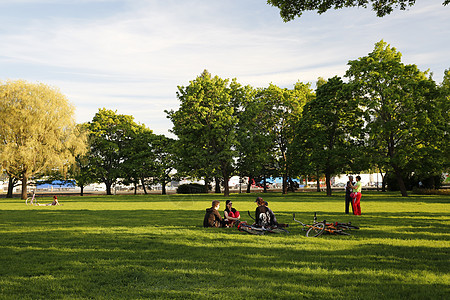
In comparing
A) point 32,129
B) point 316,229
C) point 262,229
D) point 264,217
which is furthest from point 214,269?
point 32,129

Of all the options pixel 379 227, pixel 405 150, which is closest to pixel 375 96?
pixel 405 150

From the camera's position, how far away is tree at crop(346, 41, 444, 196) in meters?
37.5

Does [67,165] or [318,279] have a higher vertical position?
[67,165]

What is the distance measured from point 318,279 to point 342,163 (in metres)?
36.1

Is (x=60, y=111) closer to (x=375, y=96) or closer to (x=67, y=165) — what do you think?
(x=67, y=165)

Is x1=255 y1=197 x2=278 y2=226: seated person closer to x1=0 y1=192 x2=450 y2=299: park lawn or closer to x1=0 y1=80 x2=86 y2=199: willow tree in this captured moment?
x1=0 y1=192 x2=450 y2=299: park lawn

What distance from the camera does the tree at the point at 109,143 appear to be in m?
62.5

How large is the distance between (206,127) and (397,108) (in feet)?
71.7

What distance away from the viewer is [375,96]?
1593 inches

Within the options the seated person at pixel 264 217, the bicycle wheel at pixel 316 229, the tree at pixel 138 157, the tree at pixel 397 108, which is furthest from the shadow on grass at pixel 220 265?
the tree at pixel 138 157

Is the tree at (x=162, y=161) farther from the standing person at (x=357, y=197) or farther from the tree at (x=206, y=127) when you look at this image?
the standing person at (x=357, y=197)

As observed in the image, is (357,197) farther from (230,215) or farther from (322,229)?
(322,229)

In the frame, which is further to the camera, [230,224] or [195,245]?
[230,224]

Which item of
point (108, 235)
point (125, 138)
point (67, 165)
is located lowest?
point (108, 235)
